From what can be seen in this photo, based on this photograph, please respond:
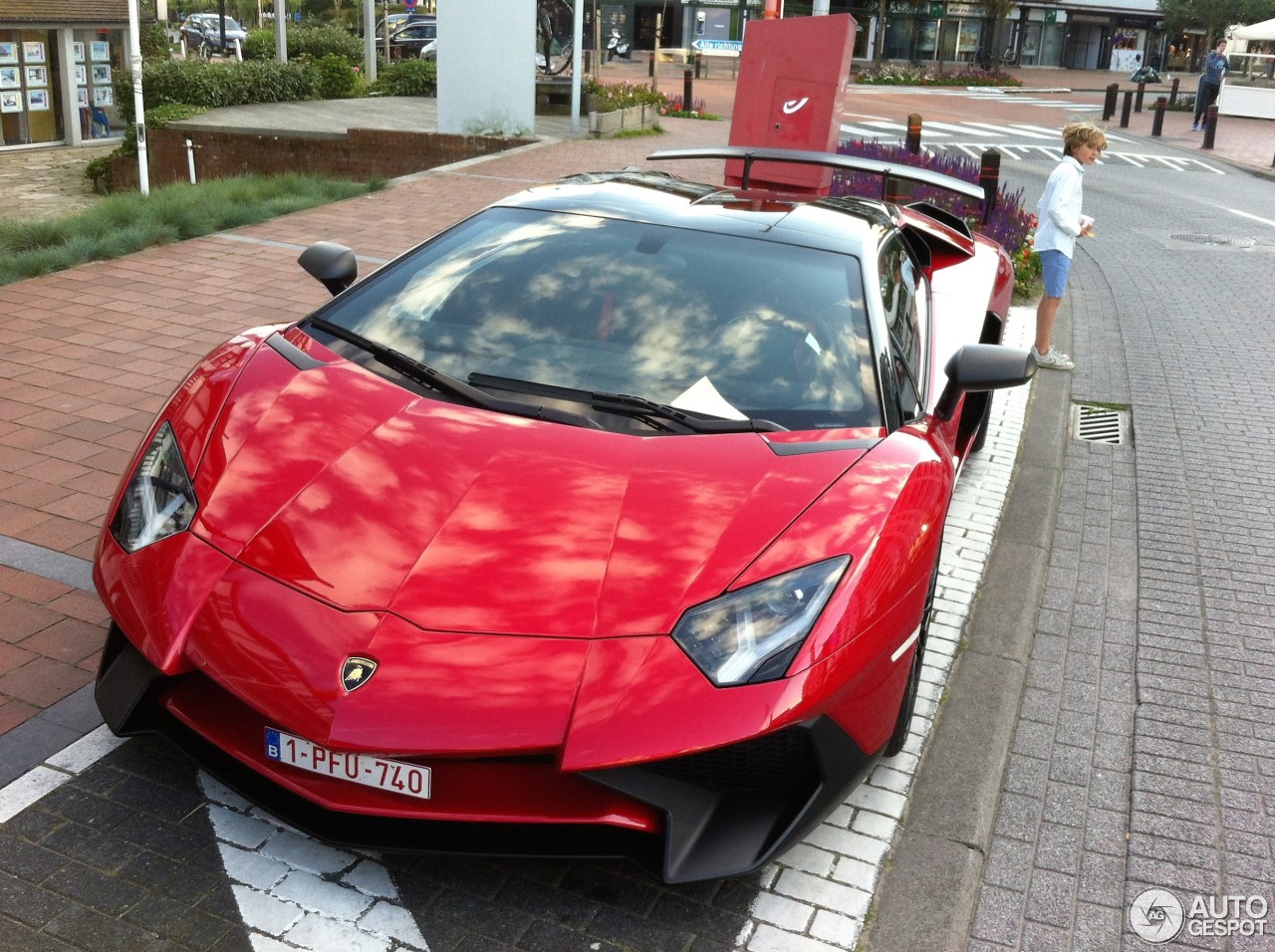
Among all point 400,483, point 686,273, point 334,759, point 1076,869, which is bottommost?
point 1076,869

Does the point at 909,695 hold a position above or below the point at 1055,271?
below

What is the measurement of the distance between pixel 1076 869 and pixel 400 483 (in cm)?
200

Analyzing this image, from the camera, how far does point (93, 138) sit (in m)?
29.5

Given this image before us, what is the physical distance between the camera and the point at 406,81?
26.5 meters

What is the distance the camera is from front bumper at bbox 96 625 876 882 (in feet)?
8.25

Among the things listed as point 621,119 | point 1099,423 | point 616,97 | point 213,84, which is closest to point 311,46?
point 213,84

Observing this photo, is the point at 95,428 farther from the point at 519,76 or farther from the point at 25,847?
the point at 519,76

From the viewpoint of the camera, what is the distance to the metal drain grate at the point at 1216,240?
14156 mm

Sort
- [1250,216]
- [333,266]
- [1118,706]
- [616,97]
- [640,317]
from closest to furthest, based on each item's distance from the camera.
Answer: [640,317] → [1118,706] → [333,266] → [1250,216] → [616,97]

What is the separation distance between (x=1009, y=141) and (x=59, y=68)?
70.6 ft

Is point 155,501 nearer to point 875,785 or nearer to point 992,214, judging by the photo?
point 875,785

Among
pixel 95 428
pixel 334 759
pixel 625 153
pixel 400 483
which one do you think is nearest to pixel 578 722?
pixel 334 759

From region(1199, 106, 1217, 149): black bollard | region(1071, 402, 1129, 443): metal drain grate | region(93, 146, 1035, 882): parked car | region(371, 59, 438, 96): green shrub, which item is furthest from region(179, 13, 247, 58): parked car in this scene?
region(93, 146, 1035, 882): parked car

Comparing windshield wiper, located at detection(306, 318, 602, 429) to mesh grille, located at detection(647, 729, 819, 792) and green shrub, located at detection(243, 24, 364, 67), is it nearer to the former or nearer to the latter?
mesh grille, located at detection(647, 729, 819, 792)
